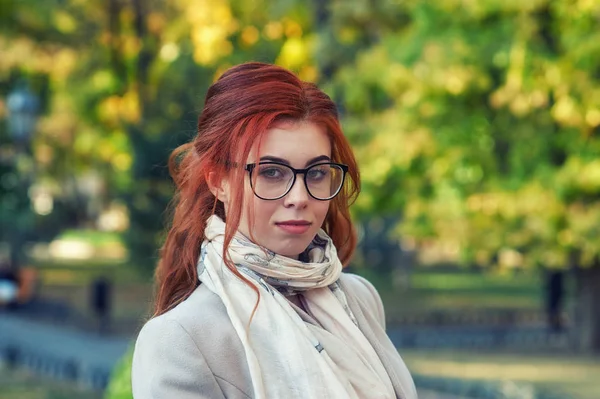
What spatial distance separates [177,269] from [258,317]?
30 centimetres

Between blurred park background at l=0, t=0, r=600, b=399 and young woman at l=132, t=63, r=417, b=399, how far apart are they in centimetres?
966

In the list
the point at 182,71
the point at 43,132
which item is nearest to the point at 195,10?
the point at 182,71

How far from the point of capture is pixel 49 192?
47.9m

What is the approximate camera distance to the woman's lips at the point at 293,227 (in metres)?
2.87

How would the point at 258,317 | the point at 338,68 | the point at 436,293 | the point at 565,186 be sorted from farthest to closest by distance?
1. the point at 436,293
2. the point at 338,68
3. the point at 565,186
4. the point at 258,317

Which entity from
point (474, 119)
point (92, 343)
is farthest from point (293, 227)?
point (92, 343)

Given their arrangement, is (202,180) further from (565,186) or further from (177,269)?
(565,186)

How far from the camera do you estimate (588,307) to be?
887 inches

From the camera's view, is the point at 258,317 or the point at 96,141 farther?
the point at 96,141

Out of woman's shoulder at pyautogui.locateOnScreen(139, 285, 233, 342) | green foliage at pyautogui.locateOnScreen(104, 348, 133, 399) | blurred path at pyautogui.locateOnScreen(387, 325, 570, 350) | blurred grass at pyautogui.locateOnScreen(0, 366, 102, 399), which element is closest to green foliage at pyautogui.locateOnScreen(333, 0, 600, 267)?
blurred path at pyautogui.locateOnScreen(387, 325, 570, 350)

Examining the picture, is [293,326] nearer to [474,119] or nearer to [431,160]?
[431,160]

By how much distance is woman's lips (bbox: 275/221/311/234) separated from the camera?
113 inches

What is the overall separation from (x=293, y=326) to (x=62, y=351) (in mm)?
17740

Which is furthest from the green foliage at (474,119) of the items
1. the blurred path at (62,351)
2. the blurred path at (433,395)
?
Result: the blurred path at (433,395)
